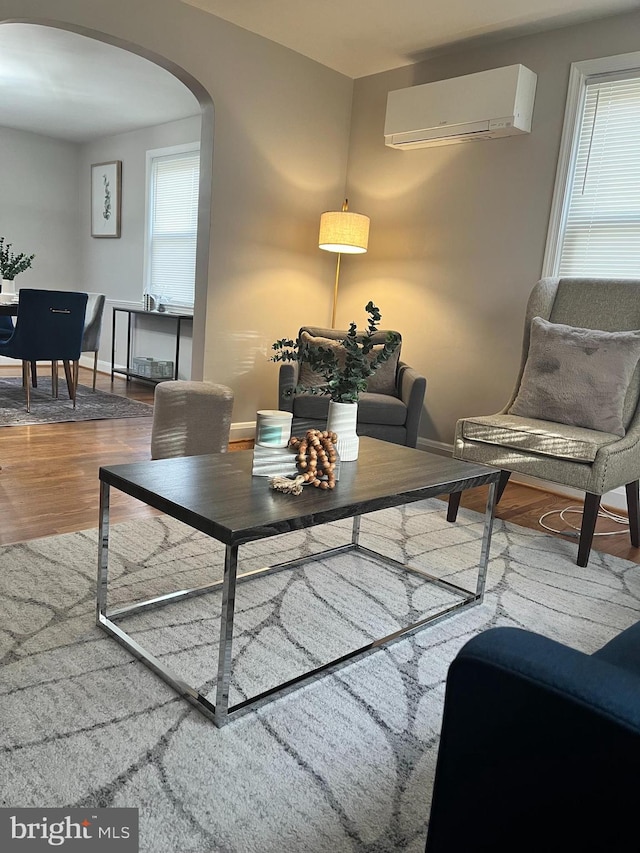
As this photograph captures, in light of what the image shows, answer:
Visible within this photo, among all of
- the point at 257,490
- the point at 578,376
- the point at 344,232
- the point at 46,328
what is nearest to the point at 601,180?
the point at 578,376

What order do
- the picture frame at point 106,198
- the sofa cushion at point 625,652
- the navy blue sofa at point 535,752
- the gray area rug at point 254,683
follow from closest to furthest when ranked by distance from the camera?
the navy blue sofa at point 535,752 → the sofa cushion at point 625,652 → the gray area rug at point 254,683 → the picture frame at point 106,198

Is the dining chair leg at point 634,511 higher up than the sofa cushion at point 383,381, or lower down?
lower down

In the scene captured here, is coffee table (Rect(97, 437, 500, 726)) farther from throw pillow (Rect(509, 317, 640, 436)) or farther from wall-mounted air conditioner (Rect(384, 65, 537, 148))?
wall-mounted air conditioner (Rect(384, 65, 537, 148))

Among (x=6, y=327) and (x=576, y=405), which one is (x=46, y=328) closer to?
(x=6, y=327)

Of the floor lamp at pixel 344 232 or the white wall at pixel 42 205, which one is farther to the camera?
the white wall at pixel 42 205

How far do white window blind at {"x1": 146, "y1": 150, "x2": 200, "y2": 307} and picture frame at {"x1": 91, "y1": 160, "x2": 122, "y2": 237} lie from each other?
2.01ft

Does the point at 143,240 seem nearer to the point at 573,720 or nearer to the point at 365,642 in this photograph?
the point at 365,642

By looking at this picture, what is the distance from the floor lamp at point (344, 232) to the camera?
426cm

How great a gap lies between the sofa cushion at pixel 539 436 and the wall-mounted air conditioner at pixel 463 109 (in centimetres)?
179

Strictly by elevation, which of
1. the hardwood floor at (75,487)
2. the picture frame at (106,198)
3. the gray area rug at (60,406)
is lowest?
the gray area rug at (60,406)

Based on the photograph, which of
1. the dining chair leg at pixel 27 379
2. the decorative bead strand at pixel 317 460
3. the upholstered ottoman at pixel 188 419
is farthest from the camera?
the dining chair leg at pixel 27 379

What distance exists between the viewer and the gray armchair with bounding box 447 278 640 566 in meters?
2.65

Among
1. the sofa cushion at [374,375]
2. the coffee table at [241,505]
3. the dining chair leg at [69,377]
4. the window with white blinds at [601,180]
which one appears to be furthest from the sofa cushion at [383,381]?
the dining chair leg at [69,377]

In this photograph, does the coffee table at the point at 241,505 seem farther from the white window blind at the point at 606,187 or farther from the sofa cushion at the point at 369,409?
the white window blind at the point at 606,187
